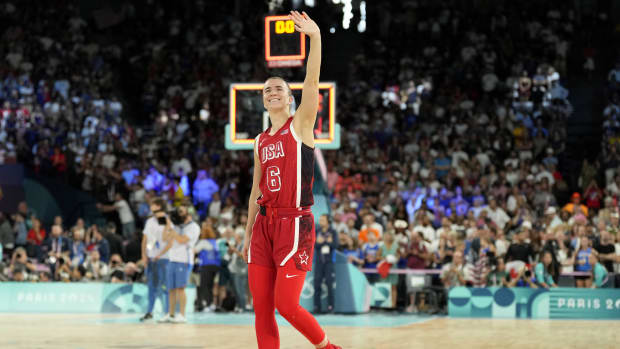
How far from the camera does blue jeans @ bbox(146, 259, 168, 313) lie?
14.3 m

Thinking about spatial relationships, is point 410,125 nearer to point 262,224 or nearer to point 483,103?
point 483,103

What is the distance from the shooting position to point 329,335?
1182cm

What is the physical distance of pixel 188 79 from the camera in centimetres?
A: 2733

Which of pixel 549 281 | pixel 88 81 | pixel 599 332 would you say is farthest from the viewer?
pixel 88 81

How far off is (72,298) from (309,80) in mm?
12386

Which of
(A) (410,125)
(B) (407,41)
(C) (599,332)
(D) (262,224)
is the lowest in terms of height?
(C) (599,332)

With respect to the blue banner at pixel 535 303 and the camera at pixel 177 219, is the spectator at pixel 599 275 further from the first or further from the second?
the camera at pixel 177 219

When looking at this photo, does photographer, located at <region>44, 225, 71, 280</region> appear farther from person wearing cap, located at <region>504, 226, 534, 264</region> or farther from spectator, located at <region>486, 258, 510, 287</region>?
person wearing cap, located at <region>504, 226, 534, 264</region>

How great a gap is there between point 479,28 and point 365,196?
8.43m

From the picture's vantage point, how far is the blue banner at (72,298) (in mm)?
17094

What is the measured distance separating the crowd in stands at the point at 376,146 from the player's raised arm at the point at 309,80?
10.9 metres

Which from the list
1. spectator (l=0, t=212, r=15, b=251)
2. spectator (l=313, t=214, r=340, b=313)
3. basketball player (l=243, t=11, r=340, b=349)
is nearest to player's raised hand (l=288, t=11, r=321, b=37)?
basketball player (l=243, t=11, r=340, b=349)

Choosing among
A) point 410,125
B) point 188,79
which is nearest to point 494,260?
point 410,125

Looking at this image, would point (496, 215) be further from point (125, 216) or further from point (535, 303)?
point (125, 216)
